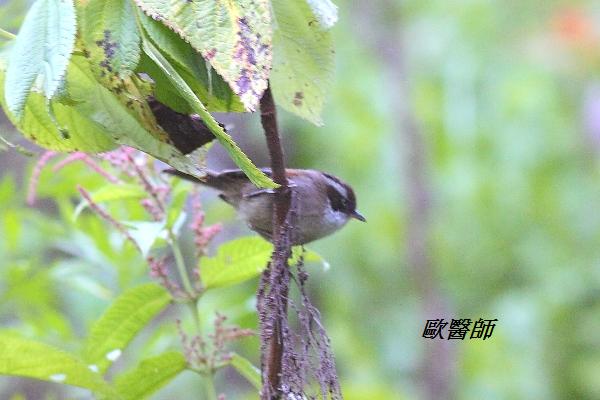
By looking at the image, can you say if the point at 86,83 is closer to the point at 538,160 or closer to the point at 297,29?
the point at 297,29

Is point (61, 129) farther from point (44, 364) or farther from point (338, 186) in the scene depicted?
point (338, 186)

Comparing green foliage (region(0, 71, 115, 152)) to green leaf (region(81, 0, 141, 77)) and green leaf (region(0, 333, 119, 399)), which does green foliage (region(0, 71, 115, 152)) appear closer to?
green leaf (region(81, 0, 141, 77))

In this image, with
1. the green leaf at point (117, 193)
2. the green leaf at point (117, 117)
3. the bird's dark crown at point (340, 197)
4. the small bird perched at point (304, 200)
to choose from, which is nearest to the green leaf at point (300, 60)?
the green leaf at point (117, 117)

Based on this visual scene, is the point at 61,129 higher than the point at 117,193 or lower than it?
higher

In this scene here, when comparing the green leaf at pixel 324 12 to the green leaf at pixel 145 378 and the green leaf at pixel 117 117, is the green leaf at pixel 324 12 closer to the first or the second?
the green leaf at pixel 117 117

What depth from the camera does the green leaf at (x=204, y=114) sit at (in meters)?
0.90

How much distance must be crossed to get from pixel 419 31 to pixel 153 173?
4230mm

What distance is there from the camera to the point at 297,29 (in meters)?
1.13

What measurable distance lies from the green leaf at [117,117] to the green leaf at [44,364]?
13.9 inches

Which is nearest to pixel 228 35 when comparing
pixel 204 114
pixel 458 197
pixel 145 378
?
pixel 204 114

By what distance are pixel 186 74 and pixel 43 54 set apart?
0.16 metres

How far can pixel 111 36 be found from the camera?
93 centimetres

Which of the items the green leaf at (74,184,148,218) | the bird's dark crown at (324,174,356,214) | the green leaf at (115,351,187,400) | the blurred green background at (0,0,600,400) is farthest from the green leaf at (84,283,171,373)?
the blurred green background at (0,0,600,400)

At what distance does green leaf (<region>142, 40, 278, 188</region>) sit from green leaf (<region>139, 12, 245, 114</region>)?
0.01 meters
